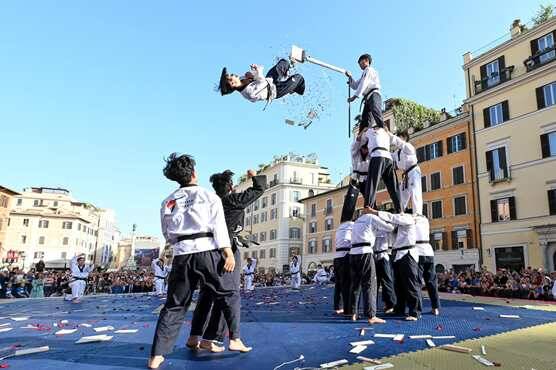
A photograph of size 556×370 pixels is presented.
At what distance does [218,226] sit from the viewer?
4.90 meters

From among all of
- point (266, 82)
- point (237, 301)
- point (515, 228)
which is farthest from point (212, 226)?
point (515, 228)

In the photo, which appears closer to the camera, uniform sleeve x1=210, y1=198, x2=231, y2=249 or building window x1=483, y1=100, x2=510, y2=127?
uniform sleeve x1=210, y1=198, x2=231, y2=249

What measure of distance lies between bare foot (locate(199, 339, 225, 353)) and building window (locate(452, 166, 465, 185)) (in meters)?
32.8

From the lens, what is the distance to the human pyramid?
4770 mm

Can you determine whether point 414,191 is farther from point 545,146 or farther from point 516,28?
point 516,28

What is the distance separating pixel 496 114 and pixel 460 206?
7.99 m

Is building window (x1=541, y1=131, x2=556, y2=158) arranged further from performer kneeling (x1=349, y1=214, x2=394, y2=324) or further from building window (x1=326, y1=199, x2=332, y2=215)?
building window (x1=326, y1=199, x2=332, y2=215)

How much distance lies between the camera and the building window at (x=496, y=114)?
30031 millimetres

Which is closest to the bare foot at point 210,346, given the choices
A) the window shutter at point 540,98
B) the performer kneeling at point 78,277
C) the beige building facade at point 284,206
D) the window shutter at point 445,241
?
the performer kneeling at point 78,277

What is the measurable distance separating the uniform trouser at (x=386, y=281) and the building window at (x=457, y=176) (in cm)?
2765

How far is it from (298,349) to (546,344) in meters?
3.35

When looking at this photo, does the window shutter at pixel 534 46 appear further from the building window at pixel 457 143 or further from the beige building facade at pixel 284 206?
the beige building facade at pixel 284 206

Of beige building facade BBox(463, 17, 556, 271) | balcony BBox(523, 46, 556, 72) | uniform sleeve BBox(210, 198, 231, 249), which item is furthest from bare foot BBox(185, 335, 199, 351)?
balcony BBox(523, 46, 556, 72)

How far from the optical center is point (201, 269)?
15.6 feet
